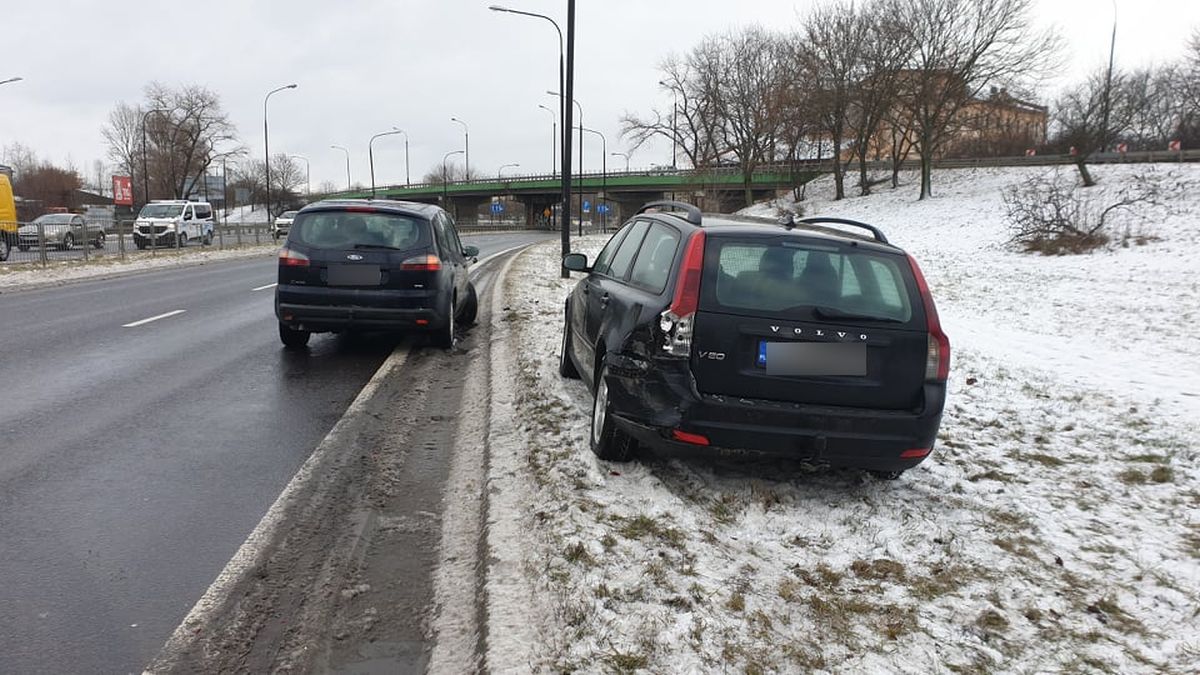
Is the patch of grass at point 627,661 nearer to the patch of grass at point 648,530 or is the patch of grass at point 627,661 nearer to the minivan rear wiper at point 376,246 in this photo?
the patch of grass at point 648,530

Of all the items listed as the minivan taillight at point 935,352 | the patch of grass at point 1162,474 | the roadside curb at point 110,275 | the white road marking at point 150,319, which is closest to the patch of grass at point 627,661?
the minivan taillight at point 935,352

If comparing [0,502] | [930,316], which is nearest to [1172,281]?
[930,316]

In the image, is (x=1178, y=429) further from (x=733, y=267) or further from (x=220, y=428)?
(x=220, y=428)

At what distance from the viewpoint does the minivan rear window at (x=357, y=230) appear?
8.03 metres

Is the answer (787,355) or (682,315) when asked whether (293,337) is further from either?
(787,355)

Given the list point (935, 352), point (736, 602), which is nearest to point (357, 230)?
point (935, 352)

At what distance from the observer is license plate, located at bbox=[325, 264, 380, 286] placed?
7.91 metres

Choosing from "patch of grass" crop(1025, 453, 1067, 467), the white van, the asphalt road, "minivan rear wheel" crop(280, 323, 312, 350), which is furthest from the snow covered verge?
"patch of grass" crop(1025, 453, 1067, 467)

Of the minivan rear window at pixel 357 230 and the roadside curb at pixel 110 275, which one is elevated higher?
the minivan rear window at pixel 357 230

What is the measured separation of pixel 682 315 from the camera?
4086mm

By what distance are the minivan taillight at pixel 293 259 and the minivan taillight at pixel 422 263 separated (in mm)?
979

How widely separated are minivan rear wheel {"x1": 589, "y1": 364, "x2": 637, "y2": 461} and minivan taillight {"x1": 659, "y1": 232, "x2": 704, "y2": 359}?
0.58 meters

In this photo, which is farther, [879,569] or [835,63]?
[835,63]

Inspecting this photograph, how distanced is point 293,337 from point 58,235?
18.2m
